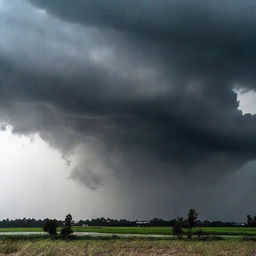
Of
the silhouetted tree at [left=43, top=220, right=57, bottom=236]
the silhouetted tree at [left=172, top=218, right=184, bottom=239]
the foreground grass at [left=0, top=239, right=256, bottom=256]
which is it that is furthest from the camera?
the silhouetted tree at [left=43, top=220, right=57, bottom=236]

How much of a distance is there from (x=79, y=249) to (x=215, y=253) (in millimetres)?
14394

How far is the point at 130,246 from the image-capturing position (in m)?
51.6

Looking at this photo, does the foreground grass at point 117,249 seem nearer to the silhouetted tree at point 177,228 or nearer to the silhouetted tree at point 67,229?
the silhouetted tree at point 67,229

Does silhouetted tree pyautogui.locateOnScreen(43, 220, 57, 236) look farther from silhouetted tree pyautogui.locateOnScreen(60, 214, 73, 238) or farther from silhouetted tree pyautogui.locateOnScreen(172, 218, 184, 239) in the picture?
silhouetted tree pyautogui.locateOnScreen(172, 218, 184, 239)

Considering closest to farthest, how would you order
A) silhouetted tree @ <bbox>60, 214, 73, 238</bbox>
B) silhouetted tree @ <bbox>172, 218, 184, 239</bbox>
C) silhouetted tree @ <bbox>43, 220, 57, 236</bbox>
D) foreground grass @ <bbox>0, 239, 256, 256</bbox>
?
foreground grass @ <bbox>0, 239, 256, 256</bbox>, silhouetted tree @ <bbox>60, 214, 73, 238</bbox>, silhouetted tree @ <bbox>172, 218, 184, 239</bbox>, silhouetted tree @ <bbox>43, 220, 57, 236</bbox>

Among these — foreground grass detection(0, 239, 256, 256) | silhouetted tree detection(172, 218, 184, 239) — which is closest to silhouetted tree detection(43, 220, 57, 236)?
silhouetted tree detection(172, 218, 184, 239)

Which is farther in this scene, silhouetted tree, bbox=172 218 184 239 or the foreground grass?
silhouetted tree, bbox=172 218 184 239

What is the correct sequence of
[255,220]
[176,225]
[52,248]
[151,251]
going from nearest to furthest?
[52,248], [151,251], [176,225], [255,220]

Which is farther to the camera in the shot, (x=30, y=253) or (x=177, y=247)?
(x=177, y=247)

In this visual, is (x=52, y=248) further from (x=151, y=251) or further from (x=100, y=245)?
(x=151, y=251)

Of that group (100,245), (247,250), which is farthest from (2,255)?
(247,250)

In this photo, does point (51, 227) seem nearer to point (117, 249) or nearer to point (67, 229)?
point (67, 229)

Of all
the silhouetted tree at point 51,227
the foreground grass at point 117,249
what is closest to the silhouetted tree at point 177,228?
the silhouetted tree at point 51,227

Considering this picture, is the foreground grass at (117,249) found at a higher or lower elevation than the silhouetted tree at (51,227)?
lower
